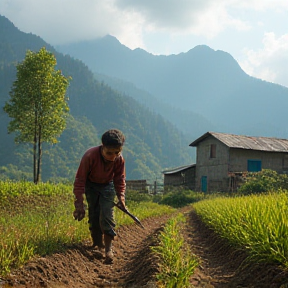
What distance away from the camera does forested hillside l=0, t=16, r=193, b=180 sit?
71.5m

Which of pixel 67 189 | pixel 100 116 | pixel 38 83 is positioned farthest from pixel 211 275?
pixel 100 116

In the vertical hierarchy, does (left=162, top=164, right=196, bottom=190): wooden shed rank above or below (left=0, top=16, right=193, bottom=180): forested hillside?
below

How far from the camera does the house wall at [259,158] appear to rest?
87.2 ft

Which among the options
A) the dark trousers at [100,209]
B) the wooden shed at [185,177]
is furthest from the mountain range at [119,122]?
the dark trousers at [100,209]

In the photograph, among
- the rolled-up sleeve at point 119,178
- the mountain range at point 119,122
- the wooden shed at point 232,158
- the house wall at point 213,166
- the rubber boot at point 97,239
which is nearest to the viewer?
the rolled-up sleeve at point 119,178

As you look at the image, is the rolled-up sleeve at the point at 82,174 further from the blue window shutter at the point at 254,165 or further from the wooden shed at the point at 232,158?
the blue window shutter at the point at 254,165

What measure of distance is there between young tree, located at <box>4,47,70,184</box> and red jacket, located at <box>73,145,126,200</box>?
1613 centimetres

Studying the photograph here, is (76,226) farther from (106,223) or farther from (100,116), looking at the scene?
(100,116)

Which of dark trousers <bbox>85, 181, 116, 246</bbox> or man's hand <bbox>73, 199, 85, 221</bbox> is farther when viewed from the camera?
dark trousers <bbox>85, 181, 116, 246</bbox>

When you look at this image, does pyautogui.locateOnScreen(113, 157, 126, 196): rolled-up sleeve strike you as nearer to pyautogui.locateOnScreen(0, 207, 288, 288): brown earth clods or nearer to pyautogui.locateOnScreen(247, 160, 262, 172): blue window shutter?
pyautogui.locateOnScreen(0, 207, 288, 288): brown earth clods

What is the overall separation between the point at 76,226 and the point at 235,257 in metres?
2.77

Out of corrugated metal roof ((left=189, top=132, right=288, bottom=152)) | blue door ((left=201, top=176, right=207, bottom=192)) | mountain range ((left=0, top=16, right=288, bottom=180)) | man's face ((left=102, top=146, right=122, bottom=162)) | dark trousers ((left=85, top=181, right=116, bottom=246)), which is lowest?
blue door ((left=201, top=176, right=207, bottom=192))

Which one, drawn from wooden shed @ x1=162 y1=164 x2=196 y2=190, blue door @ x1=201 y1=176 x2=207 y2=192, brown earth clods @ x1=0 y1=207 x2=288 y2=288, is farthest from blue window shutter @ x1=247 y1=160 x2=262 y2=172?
brown earth clods @ x1=0 y1=207 x2=288 y2=288

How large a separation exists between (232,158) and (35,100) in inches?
559
